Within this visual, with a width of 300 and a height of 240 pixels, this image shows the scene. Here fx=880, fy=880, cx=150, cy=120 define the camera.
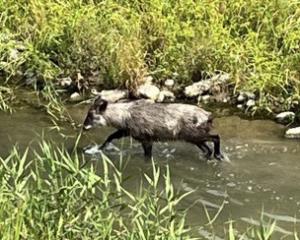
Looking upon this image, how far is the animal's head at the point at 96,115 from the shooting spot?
29.3ft

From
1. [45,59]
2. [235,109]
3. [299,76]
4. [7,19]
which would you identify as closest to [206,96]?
[235,109]

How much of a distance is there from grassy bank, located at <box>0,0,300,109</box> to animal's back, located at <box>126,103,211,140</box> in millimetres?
1358

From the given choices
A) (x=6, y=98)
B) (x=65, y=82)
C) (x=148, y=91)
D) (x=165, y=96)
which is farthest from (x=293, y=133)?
(x=6, y=98)

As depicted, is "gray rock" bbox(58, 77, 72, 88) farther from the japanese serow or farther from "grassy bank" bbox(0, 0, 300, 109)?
the japanese serow

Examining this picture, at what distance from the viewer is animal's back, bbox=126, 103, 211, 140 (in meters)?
8.68

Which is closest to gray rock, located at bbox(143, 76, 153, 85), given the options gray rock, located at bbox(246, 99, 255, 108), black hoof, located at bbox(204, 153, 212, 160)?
gray rock, located at bbox(246, 99, 255, 108)

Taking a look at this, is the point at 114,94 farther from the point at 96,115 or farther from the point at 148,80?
the point at 96,115

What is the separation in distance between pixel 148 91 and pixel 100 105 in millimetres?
1331

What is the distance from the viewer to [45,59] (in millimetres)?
10438

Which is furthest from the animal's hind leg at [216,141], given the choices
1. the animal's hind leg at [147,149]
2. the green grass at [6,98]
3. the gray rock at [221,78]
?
the green grass at [6,98]

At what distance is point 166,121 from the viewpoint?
28.5 feet

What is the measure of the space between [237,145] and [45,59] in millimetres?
2782

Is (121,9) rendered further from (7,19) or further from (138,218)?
(138,218)

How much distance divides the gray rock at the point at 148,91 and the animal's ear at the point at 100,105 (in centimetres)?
123
